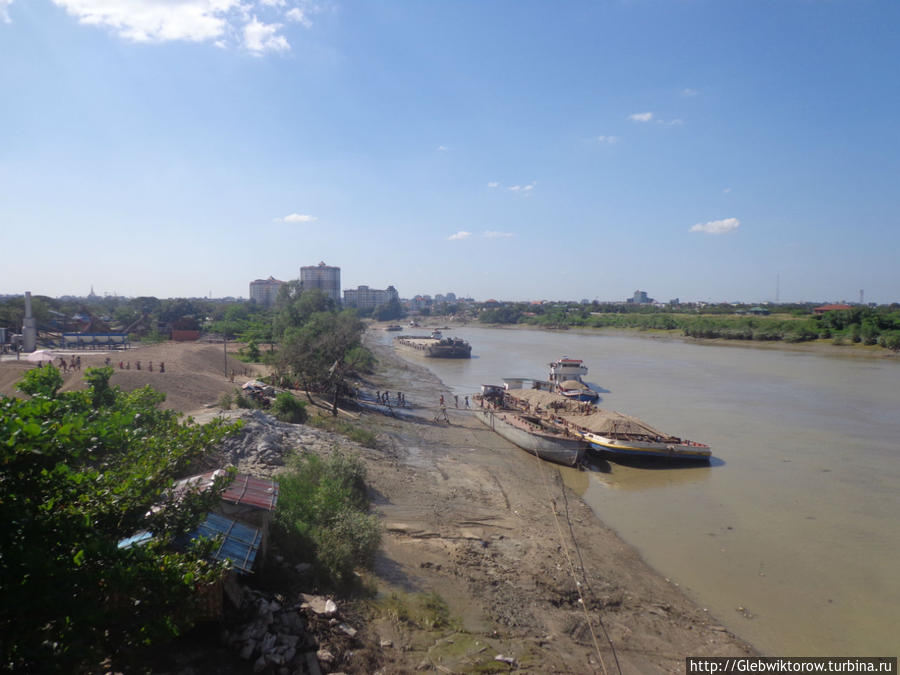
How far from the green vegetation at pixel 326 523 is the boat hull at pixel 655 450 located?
11.2 meters

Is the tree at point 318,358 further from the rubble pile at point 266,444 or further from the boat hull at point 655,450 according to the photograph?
the boat hull at point 655,450

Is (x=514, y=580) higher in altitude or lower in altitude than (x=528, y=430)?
lower

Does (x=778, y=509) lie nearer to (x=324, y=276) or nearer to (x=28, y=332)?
(x=28, y=332)

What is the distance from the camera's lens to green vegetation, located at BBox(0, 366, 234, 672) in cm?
374

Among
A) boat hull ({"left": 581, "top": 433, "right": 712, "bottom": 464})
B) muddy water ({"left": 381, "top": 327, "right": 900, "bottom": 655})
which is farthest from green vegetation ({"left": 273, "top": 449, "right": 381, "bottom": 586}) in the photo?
boat hull ({"left": 581, "top": 433, "right": 712, "bottom": 464})

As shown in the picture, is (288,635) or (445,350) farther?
(445,350)

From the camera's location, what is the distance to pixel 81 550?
4184mm

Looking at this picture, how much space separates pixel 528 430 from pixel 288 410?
33.5 feet

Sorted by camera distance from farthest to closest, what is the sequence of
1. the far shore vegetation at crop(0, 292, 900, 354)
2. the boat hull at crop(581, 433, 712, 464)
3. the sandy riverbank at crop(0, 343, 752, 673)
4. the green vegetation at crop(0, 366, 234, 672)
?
the far shore vegetation at crop(0, 292, 900, 354) → the boat hull at crop(581, 433, 712, 464) → the sandy riverbank at crop(0, 343, 752, 673) → the green vegetation at crop(0, 366, 234, 672)

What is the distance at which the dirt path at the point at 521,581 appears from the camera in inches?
318

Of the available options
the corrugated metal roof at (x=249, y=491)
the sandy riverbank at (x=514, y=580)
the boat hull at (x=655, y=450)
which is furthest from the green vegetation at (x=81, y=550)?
the boat hull at (x=655, y=450)

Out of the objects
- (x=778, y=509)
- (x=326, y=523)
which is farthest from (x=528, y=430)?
(x=326, y=523)

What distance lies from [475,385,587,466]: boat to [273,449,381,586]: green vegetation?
980 centimetres

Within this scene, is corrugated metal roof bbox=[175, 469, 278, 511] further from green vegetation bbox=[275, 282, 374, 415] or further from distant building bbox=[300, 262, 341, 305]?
distant building bbox=[300, 262, 341, 305]
